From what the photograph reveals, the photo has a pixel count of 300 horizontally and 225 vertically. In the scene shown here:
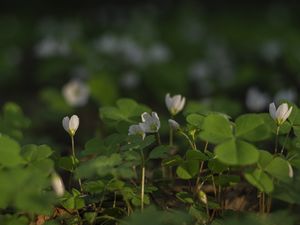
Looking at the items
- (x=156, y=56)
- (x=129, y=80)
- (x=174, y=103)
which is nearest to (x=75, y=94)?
(x=129, y=80)

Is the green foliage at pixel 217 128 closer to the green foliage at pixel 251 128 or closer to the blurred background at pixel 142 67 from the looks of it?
the green foliage at pixel 251 128

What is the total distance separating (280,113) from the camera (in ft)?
7.50

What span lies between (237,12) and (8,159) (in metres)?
8.94

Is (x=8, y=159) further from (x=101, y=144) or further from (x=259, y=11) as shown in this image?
(x=259, y=11)

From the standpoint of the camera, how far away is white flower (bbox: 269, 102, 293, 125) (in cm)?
227

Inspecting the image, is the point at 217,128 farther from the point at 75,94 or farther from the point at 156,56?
the point at 156,56

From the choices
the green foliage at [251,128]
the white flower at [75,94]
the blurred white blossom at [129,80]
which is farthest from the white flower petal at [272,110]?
the blurred white blossom at [129,80]

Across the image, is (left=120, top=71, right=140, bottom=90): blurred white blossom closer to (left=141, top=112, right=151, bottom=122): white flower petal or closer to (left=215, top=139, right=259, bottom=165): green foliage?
(left=141, top=112, right=151, bottom=122): white flower petal

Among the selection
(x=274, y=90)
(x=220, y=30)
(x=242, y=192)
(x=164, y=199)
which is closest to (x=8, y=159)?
(x=164, y=199)

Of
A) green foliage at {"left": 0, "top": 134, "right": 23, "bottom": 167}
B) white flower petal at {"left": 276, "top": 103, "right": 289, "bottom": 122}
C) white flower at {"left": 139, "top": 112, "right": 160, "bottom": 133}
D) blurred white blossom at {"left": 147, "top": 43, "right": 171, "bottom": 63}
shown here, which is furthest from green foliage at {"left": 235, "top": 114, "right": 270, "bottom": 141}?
blurred white blossom at {"left": 147, "top": 43, "right": 171, "bottom": 63}

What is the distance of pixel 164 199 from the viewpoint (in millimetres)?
2445

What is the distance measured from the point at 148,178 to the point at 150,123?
1.02 feet

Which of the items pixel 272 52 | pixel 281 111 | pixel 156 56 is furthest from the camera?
pixel 156 56

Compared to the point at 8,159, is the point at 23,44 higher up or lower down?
lower down
